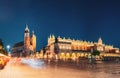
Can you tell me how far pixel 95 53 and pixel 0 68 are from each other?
139613mm

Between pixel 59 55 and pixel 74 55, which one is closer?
pixel 59 55

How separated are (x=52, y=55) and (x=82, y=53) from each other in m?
31.3

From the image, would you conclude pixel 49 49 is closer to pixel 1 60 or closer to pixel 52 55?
pixel 52 55

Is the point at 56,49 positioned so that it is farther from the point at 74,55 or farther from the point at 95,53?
the point at 95,53

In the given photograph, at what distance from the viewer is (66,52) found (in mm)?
189375

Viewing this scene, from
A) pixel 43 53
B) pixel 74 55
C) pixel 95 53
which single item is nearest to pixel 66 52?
pixel 74 55

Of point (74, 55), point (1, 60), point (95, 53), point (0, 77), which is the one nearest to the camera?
point (0, 77)

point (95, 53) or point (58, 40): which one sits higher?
point (58, 40)

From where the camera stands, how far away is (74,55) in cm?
19225

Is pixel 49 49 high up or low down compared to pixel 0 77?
up

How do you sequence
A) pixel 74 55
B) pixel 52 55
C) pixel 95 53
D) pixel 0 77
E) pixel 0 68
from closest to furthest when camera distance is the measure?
pixel 0 77 → pixel 0 68 → pixel 95 53 → pixel 52 55 → pixel 74 55

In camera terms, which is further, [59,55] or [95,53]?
[59,55]

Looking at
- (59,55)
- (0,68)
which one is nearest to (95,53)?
(59,55)

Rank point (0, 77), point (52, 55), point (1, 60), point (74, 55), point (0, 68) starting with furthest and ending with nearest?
point (74, 55)
point (52, 55)
point (0, 68)
point (1, 60)
point (0, 77)
